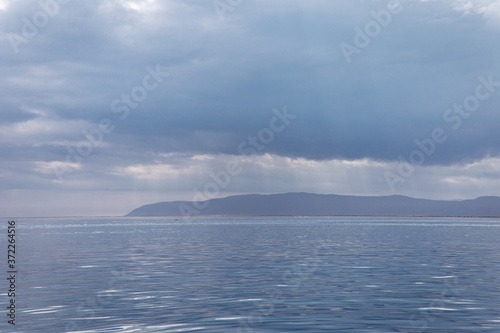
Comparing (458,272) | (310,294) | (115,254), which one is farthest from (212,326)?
(115,254)

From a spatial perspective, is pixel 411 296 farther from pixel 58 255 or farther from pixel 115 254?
pixel 58 255

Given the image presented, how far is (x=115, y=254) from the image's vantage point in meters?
55.4

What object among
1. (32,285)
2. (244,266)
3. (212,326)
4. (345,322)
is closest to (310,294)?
(345,322)

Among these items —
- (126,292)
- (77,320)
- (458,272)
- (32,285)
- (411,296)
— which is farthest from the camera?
(458,272)

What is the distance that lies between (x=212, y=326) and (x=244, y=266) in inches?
852

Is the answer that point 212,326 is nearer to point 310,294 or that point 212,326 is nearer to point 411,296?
point 310,294

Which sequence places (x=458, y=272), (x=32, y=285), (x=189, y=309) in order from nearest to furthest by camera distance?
1. (x=189, y=309)
2. (x=32, y=285)
3. (x=458, y=272)

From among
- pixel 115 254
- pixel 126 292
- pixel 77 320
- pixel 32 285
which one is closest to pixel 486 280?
pixel 126 292

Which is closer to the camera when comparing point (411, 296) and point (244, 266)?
point (411, 296)

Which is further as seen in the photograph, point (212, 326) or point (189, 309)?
point (189, 309)

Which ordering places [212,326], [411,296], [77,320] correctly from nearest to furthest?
[212,326] → [77,320] → [411,296]

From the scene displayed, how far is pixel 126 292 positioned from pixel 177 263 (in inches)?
621

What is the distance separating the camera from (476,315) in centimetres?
2202

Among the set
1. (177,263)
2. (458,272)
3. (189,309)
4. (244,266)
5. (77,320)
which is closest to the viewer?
(77,320)
